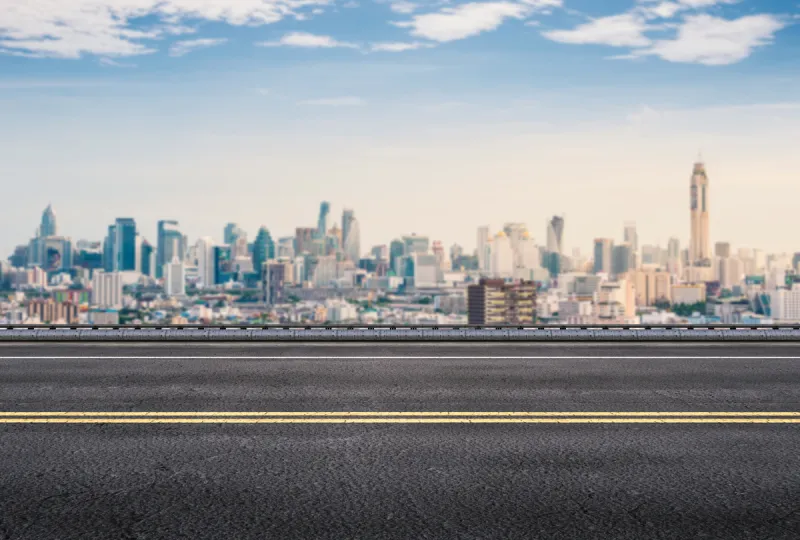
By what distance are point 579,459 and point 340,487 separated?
1.85 metres

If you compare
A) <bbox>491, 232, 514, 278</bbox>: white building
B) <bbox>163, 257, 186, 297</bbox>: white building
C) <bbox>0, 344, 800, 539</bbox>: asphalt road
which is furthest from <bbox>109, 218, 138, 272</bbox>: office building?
<bbox>0, 344, 800, 539</bbox>: asphalt road

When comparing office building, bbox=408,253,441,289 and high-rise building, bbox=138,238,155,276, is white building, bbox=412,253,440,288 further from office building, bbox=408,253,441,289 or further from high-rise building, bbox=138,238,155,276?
high-rise building, bbox=138,238,155,276

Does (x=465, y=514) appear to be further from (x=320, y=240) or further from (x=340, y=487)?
(x=320, y=240)

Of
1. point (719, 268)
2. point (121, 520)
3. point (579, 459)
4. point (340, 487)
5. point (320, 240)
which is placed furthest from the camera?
point (320, 240)

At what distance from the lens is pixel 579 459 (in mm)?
5867

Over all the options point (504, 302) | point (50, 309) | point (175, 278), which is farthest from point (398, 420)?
point (175, 278)

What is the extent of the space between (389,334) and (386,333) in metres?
0.07

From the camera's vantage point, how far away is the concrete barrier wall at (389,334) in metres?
14.0

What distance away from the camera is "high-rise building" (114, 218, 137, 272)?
131875mm

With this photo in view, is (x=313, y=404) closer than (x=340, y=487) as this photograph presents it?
No

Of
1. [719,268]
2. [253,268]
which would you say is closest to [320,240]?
[253,268]

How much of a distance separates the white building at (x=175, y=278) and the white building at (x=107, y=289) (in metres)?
7.68

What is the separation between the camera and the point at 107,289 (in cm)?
8981

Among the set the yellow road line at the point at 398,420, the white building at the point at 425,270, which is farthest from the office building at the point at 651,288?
the yellow road line at the point at 398,420
